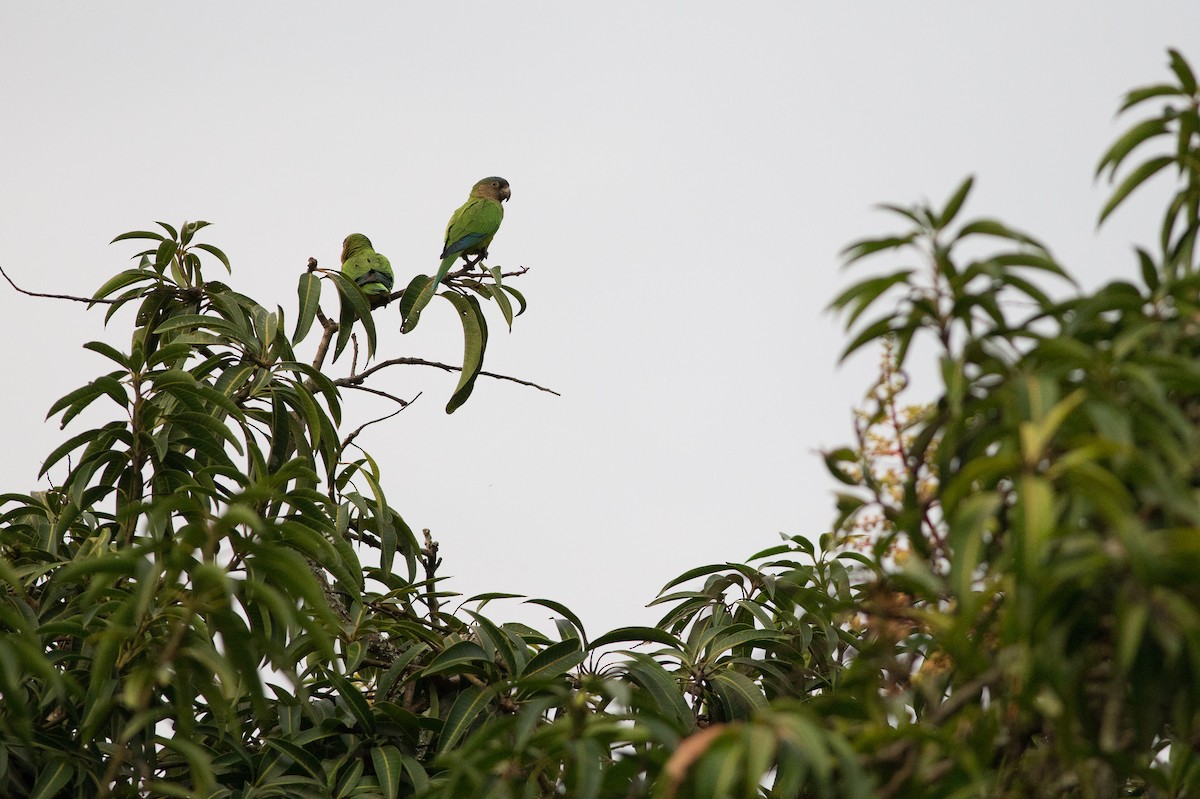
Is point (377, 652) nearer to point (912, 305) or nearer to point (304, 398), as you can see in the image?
point (304, 398)

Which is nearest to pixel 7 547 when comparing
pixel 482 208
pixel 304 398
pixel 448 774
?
pixel 304 398

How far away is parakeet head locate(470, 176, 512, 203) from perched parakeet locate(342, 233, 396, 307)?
5.21 ft

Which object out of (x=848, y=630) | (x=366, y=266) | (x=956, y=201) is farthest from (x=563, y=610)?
(x=366, y=266)

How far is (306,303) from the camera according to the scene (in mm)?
3416

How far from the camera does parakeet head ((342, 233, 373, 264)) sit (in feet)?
21.2

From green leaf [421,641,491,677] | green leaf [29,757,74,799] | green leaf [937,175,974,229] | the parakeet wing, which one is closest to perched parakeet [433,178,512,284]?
the parakeet wing

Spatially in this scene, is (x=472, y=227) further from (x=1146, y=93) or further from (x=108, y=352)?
(x=1146, y=93)

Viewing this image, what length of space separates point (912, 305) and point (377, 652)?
2091 mm

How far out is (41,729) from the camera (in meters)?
2.53

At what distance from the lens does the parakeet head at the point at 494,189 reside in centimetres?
790

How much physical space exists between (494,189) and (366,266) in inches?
76.3

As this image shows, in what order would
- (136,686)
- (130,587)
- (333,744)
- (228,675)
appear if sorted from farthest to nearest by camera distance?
1. (333,744)
2. (130,587)
3. (228,675)
4. (136,686)

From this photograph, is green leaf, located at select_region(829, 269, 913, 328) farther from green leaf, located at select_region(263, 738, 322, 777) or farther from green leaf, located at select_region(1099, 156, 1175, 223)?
green leaf, located at select_region(263, 738, 322, 777)

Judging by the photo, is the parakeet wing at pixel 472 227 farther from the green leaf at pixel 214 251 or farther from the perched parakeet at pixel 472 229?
the green leaf at pixel 214 251
